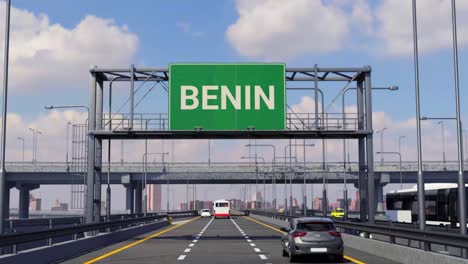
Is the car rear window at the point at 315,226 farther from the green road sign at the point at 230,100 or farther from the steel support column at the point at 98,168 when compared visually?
the steel support column at the point at 98,168

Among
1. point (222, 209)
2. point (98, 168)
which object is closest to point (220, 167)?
point (222, 209)

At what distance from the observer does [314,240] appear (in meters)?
19.5

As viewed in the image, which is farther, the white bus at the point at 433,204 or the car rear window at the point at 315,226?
the white bus at the point at 433,204

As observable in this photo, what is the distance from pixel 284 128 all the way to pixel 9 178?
67.9 metres

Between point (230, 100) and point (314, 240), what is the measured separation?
494 inches

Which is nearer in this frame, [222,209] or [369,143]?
[369,143]

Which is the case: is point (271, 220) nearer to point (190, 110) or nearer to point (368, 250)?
point (190, 110)

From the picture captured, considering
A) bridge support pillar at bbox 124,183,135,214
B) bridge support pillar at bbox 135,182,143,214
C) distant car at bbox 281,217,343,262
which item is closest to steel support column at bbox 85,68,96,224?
distant car at bbox 281,217,343,262

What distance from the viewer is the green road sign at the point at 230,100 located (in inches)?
1216

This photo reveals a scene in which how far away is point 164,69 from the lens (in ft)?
103

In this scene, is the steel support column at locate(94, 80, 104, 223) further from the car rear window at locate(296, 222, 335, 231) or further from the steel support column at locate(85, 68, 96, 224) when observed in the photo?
the car rear window at locate(296, 222, 335, 231)

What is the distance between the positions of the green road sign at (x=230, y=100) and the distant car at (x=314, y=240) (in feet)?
37.1

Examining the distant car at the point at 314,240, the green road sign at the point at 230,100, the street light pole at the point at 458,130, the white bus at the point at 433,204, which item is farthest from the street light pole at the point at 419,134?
the white bus at the point at 433,204

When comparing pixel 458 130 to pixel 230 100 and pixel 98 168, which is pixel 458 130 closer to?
pixel 230 100
